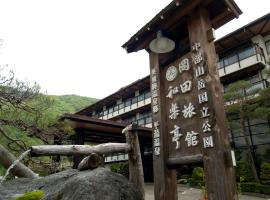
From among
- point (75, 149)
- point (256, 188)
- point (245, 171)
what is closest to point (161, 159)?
point (75, 149)

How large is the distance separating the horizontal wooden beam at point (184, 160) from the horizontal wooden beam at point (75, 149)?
0.89 m

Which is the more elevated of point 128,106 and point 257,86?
point 128,106

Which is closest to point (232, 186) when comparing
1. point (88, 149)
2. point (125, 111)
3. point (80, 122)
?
point (88, 149)

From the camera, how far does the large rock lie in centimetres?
333

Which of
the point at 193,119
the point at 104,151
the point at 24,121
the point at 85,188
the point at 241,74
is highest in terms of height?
the point at 241,74

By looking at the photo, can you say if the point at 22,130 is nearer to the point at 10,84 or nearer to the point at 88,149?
the point at 10,84

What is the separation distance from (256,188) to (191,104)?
39.4 feet

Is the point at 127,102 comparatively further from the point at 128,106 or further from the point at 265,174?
the point at 265,174

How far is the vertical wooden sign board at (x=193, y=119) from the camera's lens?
369 cm

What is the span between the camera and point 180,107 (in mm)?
4633

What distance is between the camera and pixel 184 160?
13.9ft

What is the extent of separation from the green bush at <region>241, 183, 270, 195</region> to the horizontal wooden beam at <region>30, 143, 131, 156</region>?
38.0 ft

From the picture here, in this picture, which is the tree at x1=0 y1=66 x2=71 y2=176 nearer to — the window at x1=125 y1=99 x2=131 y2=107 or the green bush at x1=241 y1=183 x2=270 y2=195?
the green bush at x1=241 y1=183 x2=270 y2=195

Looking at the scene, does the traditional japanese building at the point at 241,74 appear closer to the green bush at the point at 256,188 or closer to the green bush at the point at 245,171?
the green bush at the point at 245,171
